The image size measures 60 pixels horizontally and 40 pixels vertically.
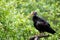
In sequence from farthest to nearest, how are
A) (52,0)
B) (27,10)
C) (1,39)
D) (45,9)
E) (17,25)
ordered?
(52,0) < (45,9) < (27,10) < (17,25) < (1,39)

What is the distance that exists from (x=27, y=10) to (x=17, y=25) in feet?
5.76

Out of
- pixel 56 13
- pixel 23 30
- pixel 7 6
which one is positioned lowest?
pixel 56 13

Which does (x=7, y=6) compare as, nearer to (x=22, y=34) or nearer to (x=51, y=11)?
(x=22, y=34)

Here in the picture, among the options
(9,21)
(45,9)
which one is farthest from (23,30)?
(45,9)

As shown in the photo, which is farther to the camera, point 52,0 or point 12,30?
point 52,0

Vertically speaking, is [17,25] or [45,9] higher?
[17,25]

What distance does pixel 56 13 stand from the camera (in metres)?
7.93

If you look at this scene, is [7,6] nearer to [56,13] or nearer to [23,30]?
[23,30]

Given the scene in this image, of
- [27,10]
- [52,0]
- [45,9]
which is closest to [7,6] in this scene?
[27,10]

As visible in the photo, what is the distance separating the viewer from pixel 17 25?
5.59 m

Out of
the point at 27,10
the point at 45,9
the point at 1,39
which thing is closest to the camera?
the point at 1,39

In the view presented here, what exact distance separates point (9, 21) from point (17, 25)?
0.26m

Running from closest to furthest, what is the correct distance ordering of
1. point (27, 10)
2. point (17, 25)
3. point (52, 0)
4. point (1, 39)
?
point (1, 39) < point (17, 25) < point (27, 10) < point (52, 0)

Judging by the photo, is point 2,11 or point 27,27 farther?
point 27,27
